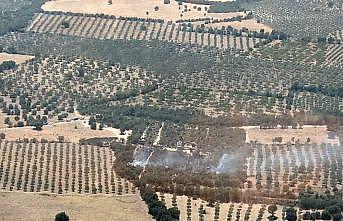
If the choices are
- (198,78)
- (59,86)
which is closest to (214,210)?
(198,78)

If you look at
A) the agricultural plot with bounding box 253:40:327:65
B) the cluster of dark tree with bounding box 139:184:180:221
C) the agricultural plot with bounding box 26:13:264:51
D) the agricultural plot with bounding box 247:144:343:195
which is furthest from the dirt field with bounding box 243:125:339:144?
the agricultural plot with bounding box 26:13:264:51

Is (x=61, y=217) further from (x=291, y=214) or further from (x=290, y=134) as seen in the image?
(x=290, y=134)

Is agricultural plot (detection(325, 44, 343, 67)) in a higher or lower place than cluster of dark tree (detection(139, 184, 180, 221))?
lower

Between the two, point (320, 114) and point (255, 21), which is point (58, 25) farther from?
point (320, 114)

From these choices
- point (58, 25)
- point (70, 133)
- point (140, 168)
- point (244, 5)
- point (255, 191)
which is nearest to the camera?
point (255, 191)

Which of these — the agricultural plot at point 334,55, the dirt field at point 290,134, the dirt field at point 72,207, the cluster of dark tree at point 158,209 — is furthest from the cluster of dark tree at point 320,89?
the dirt field at point 72,207

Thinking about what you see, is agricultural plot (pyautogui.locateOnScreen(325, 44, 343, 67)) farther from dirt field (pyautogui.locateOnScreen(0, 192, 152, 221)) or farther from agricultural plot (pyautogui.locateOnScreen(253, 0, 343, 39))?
dirt field (pyautogui.locateOnScreen(0, 192, 152, 221))

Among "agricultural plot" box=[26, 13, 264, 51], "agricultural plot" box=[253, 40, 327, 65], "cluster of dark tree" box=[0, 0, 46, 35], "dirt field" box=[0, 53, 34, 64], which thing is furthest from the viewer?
"cluster of dark tree" box=[0, 0, 46, 35]

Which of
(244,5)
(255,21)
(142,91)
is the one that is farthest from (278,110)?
(244,5)
